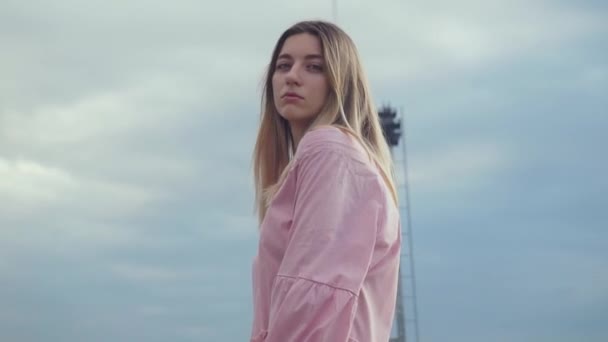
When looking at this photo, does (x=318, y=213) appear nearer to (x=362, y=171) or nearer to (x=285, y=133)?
(x=362, y=171)

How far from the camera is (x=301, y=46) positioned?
129 inches

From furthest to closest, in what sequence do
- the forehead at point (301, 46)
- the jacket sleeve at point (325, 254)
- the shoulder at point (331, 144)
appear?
the forehead at point (301, 46) < the shoulder at point (331, 144) < the jacket sleeve at point (325, 254)

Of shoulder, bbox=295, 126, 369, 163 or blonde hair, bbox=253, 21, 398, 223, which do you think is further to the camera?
blonde hair, bbox=253, 21, 398, 223

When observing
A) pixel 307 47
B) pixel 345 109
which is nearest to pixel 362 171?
pixel 345 109

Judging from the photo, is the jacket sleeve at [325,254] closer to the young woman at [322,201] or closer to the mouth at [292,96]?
the young woman at [322,201]

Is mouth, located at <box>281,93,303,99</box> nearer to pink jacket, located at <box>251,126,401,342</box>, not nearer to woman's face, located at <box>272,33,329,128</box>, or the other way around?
woman's face, located at <box>272,33,329,128</box>

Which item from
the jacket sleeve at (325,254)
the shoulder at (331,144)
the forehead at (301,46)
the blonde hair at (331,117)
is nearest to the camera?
the jacket sleeve at (325,254)

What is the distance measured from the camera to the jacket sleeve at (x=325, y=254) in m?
2.63

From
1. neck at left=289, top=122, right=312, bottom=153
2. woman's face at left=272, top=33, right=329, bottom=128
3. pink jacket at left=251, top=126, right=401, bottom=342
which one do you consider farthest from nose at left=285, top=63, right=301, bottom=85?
pink jacket at left=251, top=126, right=401, bottom=342

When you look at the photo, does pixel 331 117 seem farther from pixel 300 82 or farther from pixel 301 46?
pixel 301 46

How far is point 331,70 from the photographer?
318 centimetres

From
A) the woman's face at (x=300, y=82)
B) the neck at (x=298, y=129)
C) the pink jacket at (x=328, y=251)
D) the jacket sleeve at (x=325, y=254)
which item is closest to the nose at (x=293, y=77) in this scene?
the woman's face at (x=300, y=82)

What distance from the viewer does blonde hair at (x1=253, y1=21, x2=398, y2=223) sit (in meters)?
3.15

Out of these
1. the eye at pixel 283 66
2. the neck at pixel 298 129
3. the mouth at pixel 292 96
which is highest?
the eye at pixel 283 66
